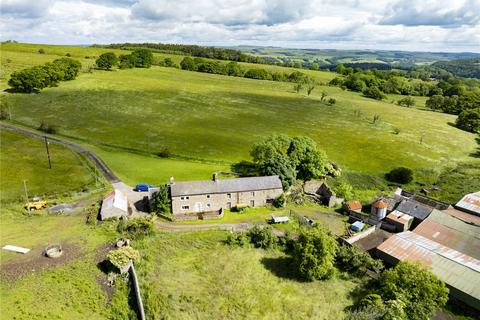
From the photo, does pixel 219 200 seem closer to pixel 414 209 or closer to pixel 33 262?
pixel 33 262

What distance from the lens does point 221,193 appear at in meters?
55.5

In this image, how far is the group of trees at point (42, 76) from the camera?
406ft

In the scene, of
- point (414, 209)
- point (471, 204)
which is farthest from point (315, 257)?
point (471, 204)

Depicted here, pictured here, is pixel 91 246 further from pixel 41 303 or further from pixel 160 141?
pixel 160 141

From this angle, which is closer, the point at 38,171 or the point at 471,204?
the point at 471,204

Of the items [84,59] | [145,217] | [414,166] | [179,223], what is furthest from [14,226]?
[84,59]

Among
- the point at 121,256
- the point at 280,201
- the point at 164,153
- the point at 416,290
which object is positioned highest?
the point at 164,153

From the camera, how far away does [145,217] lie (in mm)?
49719

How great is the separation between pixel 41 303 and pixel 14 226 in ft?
65.8

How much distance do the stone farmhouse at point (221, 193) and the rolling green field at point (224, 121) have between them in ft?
54.3

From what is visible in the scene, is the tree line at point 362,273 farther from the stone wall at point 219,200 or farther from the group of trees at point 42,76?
the group of trees at point 42,76

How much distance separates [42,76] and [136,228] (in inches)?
4584

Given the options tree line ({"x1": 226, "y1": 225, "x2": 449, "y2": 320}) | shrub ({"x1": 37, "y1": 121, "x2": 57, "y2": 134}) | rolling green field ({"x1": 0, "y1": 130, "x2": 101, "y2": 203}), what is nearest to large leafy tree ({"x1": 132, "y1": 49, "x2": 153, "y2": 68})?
shrub ({"x1": 37, "y1": 121, "x2": 57, "y2": 134})

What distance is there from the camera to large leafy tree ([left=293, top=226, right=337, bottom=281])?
40312 millimetres
